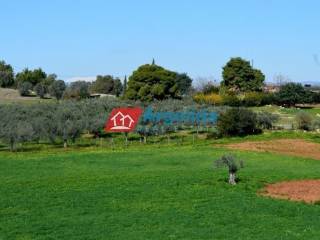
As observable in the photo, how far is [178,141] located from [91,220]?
3556 cm

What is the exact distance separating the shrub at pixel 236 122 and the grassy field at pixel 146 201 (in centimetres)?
1620

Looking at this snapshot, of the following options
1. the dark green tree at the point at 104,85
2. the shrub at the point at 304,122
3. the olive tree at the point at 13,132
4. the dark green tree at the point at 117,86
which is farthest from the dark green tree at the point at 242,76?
the dark green tree at the point at 104,85

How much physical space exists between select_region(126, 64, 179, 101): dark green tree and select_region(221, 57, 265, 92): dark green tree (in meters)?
13.8

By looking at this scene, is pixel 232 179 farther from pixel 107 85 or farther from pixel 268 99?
pixel 107 85

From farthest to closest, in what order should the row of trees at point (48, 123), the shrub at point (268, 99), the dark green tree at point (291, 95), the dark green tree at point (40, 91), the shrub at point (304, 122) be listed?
1. the dark green tree at point (40, 91)
2. the dark green tree at point (291, 95)
3. the shrub at point (268, 99)
4. the shrub at point (304, 122)
5. the row of trees at point (48, 123)

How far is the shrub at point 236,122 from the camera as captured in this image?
192 ft

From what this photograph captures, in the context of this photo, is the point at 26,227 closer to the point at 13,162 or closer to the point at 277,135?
the point at 13,162

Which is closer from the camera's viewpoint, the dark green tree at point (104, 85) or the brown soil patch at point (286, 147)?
the brown soil patch at point (286, 147)

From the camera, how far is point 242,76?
11300 cm

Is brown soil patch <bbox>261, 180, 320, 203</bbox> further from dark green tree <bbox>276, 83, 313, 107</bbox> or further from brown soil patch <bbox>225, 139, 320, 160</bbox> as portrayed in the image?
dark green tree <bbox>276, 83, 313, 107</bbox>

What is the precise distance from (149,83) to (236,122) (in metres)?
45.6

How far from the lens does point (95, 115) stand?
222 feet

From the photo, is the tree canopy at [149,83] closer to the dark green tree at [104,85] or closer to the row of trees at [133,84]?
the row of trees at [133,84]

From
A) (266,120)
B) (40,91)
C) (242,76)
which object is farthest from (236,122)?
(40,91)
